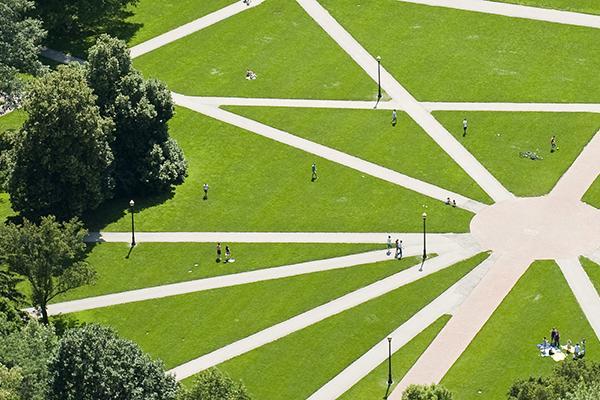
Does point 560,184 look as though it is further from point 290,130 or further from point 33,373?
point 33,373

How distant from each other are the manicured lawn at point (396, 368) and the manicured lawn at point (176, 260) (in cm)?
1394

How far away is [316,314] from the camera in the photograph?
133375 mm

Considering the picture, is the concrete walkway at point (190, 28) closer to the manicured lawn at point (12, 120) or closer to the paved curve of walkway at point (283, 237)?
the manicured lawn at point (12, 120)

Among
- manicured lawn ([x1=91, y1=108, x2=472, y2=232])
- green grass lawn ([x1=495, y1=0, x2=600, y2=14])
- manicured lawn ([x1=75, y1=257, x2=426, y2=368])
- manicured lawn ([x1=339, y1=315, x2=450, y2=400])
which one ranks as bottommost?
manicured lawn ([x1=339, y1=315, x2=450, y2=400])

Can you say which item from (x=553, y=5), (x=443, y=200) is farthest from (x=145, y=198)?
(x=553, y=5)

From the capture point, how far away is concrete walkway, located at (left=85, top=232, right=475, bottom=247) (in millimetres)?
143375

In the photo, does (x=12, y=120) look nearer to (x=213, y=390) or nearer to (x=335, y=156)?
(x=335, y=156)

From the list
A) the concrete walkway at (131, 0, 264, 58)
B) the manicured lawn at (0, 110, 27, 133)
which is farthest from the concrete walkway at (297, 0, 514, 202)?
the manicured lawn at (0, 110, 27, 133)

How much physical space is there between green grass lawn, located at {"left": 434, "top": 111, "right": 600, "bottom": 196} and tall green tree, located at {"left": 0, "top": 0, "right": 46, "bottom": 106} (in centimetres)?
4124

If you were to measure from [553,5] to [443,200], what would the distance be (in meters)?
44.4

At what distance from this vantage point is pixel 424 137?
160000 millimetres

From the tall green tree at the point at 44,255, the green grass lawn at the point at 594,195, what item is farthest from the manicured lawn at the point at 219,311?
the green grass lawn at the point at 594,195

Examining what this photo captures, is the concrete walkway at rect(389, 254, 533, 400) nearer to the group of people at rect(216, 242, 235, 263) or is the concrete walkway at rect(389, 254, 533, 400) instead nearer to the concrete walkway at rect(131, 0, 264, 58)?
the group of people at rect(216, 242, 235, 263)

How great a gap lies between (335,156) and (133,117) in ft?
67.8
